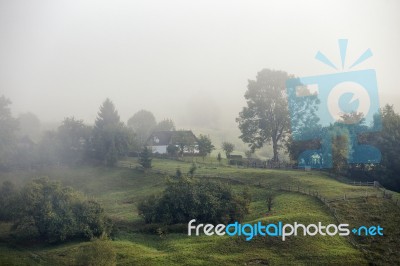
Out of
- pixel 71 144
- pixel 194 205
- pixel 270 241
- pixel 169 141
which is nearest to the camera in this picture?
pixel 270 241

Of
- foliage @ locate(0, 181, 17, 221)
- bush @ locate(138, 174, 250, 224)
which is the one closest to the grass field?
foliage @ locate(0, 181, 17, 221)

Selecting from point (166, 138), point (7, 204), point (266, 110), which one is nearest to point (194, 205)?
point (7, 204)

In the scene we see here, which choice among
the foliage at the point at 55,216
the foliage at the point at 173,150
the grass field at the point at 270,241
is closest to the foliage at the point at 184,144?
the foliage at the point at 173,150

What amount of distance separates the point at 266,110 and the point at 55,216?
153ft

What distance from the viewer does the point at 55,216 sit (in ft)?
138

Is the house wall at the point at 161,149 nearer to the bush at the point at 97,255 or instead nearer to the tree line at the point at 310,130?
the tree line at the point at 310,130

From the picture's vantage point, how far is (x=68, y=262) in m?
35.4

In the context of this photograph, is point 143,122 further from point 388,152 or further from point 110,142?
point 388,152

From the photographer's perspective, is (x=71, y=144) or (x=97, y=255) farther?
(x=71, y=144)

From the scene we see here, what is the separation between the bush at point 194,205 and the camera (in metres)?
43.8

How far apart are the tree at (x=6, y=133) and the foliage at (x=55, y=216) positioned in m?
33.4

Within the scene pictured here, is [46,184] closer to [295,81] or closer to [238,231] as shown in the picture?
[238,231]

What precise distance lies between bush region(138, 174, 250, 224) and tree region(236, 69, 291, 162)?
31990mm

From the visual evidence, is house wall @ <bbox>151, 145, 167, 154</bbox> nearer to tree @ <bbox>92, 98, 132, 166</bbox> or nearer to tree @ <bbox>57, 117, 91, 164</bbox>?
tree @ <bbox>92, 98, 132, 166</bbox>
